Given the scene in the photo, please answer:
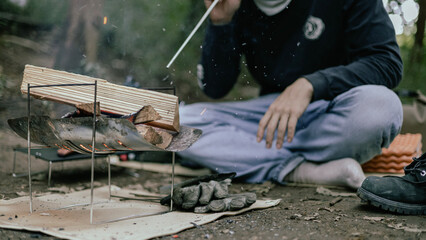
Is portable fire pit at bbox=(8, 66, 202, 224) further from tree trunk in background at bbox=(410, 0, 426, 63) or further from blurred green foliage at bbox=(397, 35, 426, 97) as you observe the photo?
blurred green foliage at bbox=(397, 35, 426, 97)

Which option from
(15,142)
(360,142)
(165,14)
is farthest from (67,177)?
(165,14)

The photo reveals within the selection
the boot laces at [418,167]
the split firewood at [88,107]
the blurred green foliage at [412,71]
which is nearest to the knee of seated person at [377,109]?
the boot laces at [418,167]

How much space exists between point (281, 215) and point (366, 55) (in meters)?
1.16

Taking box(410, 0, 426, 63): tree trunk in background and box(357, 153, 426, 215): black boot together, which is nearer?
box(357, 153, 426, 215): black boot

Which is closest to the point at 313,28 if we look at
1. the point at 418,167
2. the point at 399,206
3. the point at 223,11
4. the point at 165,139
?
the point at 223,11

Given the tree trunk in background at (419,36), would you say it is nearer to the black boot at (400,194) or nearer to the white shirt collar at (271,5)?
the white shirt collar at (271,5)

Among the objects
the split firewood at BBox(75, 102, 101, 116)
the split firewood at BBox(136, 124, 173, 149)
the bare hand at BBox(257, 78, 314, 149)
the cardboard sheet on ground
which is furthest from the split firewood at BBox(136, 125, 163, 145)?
the bare hand at BBox(257, 78, 314, 149)

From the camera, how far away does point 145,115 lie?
1387 millimetres

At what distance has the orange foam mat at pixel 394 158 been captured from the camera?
238cm

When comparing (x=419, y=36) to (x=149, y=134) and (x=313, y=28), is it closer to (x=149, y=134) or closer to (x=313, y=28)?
(x=313, y=28)

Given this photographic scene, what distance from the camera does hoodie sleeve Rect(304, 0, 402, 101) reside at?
213 cm

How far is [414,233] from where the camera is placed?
133 centimetres

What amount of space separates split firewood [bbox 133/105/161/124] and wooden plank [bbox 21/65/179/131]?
83 mm

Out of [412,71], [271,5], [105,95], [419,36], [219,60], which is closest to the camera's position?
[105,95]
